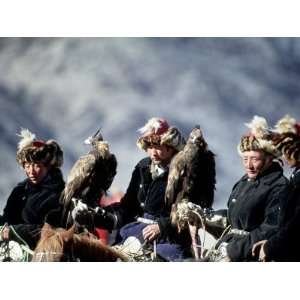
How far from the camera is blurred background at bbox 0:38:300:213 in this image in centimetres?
680

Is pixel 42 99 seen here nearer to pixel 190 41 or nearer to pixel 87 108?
pixel 87 108

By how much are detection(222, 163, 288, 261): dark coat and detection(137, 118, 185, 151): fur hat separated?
571 mm

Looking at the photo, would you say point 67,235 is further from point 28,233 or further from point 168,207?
point 168,207

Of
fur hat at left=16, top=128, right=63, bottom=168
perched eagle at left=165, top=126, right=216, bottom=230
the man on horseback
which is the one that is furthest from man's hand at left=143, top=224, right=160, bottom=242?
fur hat at left=16, top=128, right=63, bottom=168

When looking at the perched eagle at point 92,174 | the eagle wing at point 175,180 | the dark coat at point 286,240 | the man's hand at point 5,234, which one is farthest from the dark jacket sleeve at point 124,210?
the dark coat at point 286,240

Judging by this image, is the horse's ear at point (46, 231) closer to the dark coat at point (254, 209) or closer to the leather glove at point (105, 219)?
Answer: the leather glove at point (105, 219)

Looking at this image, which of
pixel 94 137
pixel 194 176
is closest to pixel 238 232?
pixel 194 176

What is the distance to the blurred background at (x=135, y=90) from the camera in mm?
6797

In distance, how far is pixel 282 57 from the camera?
680cm

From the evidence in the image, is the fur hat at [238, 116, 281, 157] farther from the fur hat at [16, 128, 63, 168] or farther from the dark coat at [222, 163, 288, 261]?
the fur hat at [16, 128, 63, 168]

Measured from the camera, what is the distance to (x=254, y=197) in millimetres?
6715

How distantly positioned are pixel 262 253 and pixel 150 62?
5.31 feet
